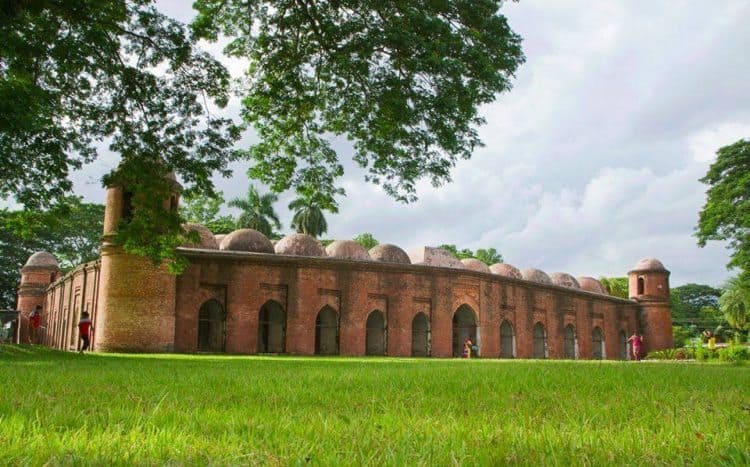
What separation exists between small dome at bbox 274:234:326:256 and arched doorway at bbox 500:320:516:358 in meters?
10.2

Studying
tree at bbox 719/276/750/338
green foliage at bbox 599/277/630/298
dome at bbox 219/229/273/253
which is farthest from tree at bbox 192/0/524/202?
tree at bbox 719/276/750/338

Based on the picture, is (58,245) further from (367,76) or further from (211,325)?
(367,76)

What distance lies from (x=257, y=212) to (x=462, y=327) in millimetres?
20047

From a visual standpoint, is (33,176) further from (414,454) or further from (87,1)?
(414,454)

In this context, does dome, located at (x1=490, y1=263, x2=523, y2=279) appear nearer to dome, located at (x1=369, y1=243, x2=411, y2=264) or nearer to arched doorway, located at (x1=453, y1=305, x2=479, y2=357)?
arched doorway, located at (x1=453, y1=305, x2=479, y2=357)

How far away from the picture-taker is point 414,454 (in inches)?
96.3

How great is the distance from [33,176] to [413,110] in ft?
27.9

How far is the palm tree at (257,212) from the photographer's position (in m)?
46.3

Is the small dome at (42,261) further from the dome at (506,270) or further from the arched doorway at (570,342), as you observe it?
the arched doorway at (570,342)

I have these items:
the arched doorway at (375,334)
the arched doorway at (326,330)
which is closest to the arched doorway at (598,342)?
the arched doorway at (375,334)

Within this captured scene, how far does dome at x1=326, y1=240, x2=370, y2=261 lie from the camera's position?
3088 centimetres

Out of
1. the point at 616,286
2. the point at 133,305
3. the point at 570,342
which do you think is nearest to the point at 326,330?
the point at 133,305

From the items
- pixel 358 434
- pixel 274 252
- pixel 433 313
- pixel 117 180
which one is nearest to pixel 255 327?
pixel 274 252

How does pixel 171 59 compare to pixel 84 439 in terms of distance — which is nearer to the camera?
pixel 84 439
